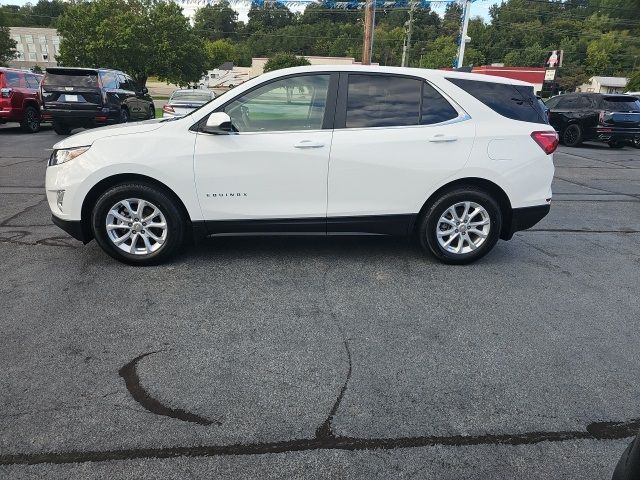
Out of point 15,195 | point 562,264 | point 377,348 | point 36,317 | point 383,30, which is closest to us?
point 377,348

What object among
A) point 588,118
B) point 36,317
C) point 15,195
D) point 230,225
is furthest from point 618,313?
point 588,118

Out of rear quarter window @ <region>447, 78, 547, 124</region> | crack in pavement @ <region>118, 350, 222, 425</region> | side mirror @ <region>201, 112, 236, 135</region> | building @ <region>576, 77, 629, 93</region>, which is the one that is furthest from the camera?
building @ <region>576, 77, 629, 93</region>

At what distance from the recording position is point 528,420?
2.61 m

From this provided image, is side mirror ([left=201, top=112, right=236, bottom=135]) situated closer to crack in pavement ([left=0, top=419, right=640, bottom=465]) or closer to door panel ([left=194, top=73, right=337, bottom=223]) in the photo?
door panel ([left=194, top=73, right=337, bottom=223])

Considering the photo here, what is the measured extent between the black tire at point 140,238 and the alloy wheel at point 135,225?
0.03 metres

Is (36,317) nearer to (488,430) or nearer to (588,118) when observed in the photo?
(488,430)

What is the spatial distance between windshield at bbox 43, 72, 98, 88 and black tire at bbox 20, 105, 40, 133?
8.15 ft

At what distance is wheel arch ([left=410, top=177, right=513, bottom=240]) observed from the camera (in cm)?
468

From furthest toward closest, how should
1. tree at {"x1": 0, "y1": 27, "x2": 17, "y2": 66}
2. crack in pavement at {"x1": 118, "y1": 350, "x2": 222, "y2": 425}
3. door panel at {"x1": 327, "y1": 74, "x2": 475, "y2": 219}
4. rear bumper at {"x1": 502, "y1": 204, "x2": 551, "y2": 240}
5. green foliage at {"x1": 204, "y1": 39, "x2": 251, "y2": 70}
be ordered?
green foliage at {"x1": 204, "y1": 39, "x2": 251, "y2": 70} < tree at {"x1": 0, "y1": 27, "x2": 17, "y2": 66} < rear bumper at {"x1": 502, "y1": 204, "x2": 551, "y2": 240} < door panel at {"x1": 327, "y1": 74, "x2": 475, "y2": 219} < crack in pavement at {"x1": 118, "y1": 350, "x2": 222, "y2": 425}

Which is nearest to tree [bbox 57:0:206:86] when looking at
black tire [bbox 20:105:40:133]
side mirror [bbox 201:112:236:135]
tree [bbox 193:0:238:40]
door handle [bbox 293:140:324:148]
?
black tire [bbox 20:105:40:133]

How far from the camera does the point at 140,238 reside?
4.56 m

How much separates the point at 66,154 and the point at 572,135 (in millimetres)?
16792

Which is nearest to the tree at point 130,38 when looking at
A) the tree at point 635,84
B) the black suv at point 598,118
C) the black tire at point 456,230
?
the black suv at point 598,118

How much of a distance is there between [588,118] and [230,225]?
15.6m
